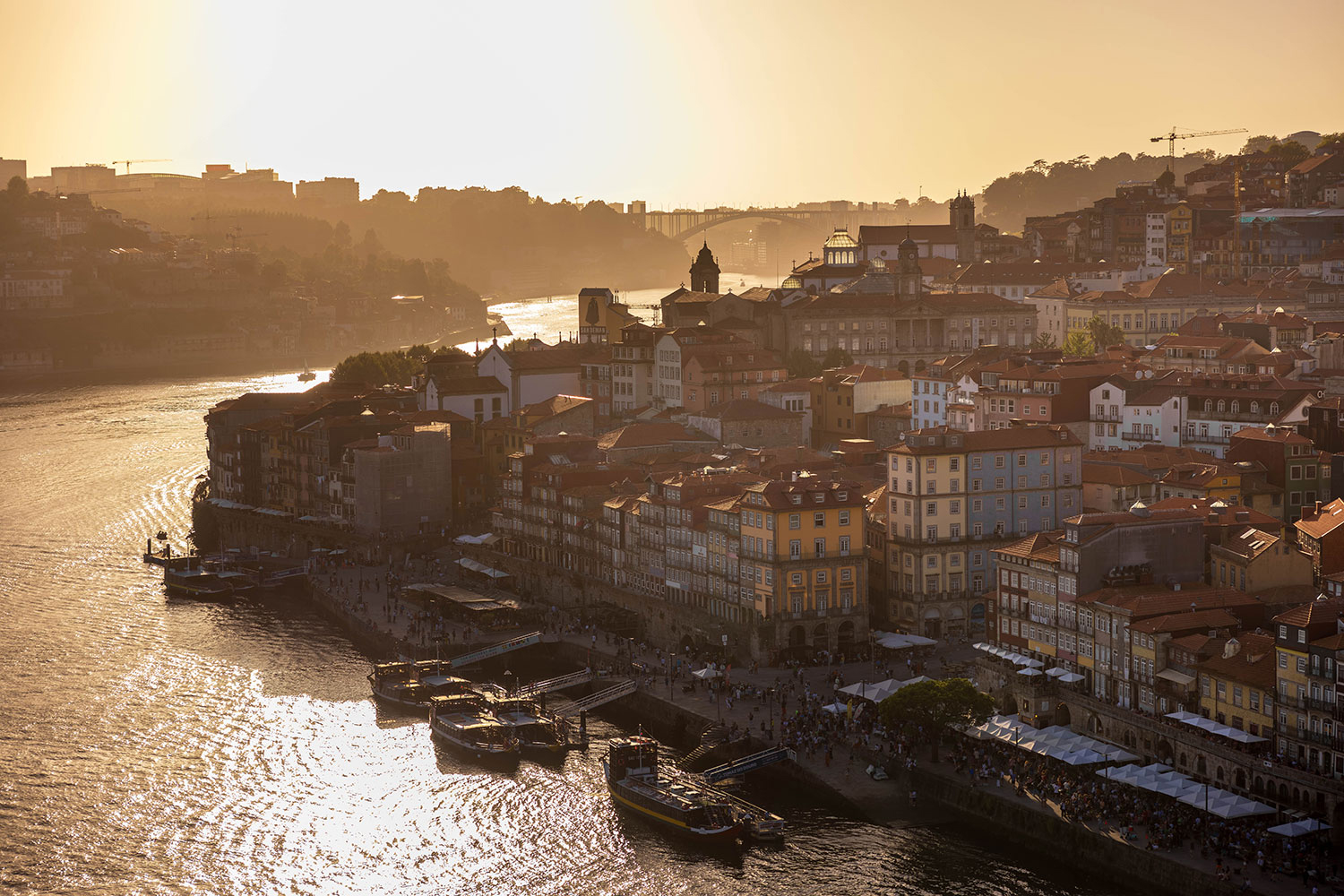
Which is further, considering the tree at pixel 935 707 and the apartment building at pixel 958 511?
the apartment building at pixel 958 511

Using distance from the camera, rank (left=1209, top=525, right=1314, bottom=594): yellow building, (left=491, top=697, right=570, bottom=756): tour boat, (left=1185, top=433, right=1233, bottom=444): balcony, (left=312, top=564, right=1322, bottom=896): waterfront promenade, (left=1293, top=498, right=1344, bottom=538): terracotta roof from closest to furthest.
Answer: (left=312, top=564, right=1322, bottom=896): waterfront promenade → (left=1209, top=525, right=1314, bottom=594): yellow building → (left=1293, top=498, right=1344, bottom=538): terracotta roof → (left=491, top=697, right=570, bottom=756): tour boat → (left=1185, top=433, right=1233, bottom=444): balcony

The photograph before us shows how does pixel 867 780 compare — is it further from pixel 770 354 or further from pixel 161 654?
pixel 770 354

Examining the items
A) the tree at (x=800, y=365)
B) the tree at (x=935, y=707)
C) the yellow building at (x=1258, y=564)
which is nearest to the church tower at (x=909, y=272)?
the tree at (x=800, y=365)

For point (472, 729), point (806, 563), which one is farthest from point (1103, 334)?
point (472, 729)

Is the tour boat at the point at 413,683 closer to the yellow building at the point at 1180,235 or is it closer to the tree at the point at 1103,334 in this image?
the tree at the point at 1103,334

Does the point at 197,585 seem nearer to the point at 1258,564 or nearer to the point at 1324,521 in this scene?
the point at 1258,564

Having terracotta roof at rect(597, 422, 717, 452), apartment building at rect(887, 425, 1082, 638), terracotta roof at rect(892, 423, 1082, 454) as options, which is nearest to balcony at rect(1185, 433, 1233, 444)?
terracotta roof at rect(892, 423, 1082, 454)

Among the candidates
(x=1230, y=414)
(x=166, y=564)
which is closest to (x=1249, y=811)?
(x=1230, y=414)

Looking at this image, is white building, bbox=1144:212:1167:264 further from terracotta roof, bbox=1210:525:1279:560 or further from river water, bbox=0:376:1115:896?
terracotta roof, bbox=1210:525:1279:560
